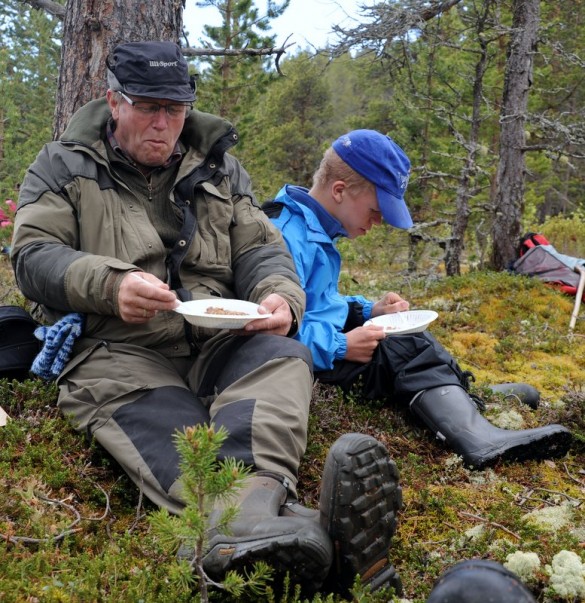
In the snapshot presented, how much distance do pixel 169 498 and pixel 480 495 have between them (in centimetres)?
147

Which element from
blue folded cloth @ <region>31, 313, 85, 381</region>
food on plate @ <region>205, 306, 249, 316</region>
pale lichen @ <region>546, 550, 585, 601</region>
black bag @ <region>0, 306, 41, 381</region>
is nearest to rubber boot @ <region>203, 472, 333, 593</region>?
pale lichen @ <region>546, 550, 585, 601</region>

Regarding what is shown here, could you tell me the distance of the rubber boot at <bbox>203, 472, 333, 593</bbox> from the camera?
1803 mm

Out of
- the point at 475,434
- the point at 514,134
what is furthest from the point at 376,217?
the point at 514,134

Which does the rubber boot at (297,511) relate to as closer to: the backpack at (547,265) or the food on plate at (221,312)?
the food on plate at (221,312)

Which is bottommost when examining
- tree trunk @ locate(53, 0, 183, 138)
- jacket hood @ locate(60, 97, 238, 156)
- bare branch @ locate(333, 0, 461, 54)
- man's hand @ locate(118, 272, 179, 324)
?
man's hand @ locate(118, 272, 179, 324)

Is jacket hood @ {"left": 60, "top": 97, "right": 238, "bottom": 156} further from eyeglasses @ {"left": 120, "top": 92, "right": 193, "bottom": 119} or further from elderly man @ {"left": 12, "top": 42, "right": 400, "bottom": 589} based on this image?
eyeglasses @ {"left": 120, "top": 92, "right": 193, "bottom": 119}

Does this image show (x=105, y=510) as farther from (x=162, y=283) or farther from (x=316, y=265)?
(x=316, y=265)

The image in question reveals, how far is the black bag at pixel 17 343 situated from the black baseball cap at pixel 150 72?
1.28 metres

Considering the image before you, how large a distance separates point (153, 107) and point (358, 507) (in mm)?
2126

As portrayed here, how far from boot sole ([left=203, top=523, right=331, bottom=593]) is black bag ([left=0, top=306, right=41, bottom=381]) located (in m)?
1.89

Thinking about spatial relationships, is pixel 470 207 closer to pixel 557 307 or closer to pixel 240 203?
pixel 557 307

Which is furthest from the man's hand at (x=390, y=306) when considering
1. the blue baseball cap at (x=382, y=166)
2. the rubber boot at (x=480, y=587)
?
the rubber boot at (x=480, y=587)

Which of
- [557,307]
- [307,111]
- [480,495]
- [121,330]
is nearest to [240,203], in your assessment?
[121,330]

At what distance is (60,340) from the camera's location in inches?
114
